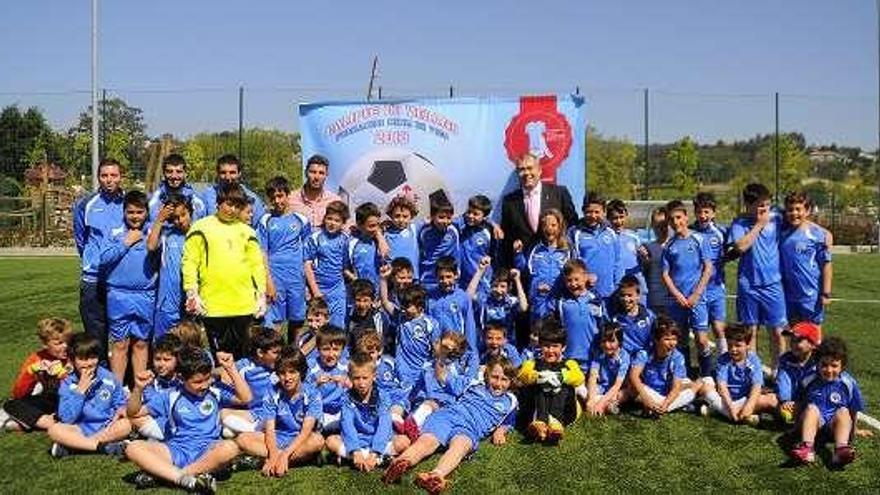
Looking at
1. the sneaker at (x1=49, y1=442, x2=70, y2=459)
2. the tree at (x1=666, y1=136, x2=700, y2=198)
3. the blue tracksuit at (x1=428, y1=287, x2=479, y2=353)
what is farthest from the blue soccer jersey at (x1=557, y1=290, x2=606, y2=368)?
the tree at (x1=666, y1=136, x2=700, y2=198)

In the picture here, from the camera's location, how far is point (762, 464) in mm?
4973

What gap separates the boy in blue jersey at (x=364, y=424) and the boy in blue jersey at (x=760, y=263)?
313cm

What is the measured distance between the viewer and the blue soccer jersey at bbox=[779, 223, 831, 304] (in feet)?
21.2

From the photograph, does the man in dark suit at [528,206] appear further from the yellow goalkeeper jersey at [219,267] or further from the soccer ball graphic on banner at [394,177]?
the yellow goalkeeper jersey at [219,267]

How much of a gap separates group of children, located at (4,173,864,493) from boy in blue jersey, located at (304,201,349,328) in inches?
0.5

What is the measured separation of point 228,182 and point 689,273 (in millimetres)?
3647

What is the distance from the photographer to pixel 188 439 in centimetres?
473

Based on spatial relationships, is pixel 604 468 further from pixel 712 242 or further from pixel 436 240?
pixel 712 242

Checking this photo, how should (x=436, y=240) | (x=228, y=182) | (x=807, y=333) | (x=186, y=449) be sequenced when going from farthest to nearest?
(x=436, y=240) < (x=228, y=182) < (x=807, y=333) < (x=186, y=449)

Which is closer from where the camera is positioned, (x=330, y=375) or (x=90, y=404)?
(x=90, y=404)

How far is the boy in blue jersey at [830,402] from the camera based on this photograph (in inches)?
197

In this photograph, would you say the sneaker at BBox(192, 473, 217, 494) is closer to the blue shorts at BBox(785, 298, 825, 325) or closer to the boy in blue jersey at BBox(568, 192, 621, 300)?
the boy in blue jersey at BBox(568, 192, 621, 300)

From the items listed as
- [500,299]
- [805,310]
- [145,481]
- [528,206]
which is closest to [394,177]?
[528,206]

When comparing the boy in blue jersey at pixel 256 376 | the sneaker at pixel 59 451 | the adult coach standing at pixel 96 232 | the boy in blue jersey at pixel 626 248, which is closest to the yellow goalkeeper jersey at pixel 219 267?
the boy in blue jersey at pixel 256 376
